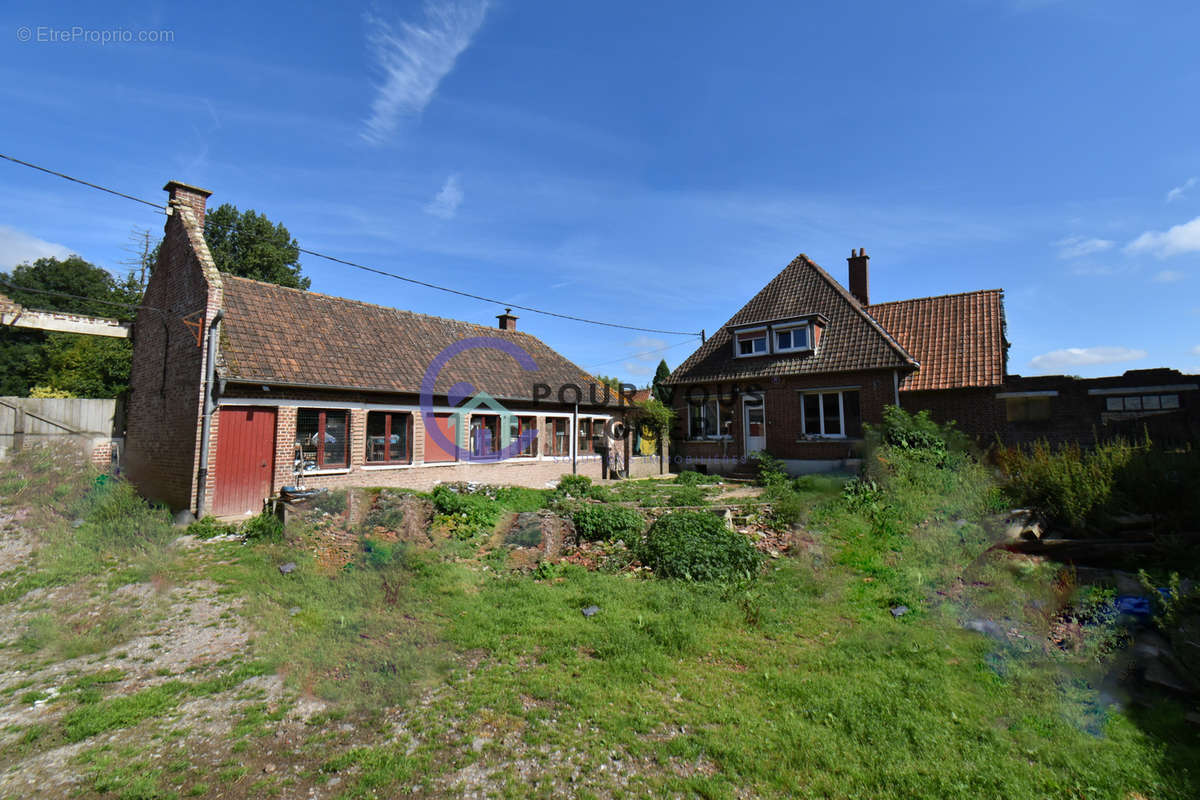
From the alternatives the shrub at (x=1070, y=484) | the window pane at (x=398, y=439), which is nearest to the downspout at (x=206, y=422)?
the window pane at (x=398, y=439)

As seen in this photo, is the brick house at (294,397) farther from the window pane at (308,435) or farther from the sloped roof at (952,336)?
the sloped roof at (952,336)

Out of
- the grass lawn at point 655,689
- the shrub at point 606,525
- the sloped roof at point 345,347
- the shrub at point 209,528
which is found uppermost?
the sloped roof at point 345,347

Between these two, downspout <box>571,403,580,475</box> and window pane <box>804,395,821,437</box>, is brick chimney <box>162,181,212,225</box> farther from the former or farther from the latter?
window pane <box>804,395,821,437</box>

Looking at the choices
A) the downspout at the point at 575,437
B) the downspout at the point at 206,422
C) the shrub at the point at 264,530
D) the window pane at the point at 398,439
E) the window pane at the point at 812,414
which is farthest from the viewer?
the downspout at the point at 575,437

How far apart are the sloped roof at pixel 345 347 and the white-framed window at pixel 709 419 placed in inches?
180

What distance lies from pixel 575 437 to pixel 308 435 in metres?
10.1

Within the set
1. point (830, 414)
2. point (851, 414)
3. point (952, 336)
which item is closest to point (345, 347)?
point (830, 414)

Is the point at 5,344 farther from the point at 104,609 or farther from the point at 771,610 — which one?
the point at 771,610

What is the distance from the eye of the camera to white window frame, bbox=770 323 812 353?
1992 cm

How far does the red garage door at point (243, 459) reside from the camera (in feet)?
41.5

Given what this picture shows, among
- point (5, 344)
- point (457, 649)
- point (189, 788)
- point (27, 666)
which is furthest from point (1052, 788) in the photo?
point (5, 344)

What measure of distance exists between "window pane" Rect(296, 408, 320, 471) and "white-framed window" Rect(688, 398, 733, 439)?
14194 mm

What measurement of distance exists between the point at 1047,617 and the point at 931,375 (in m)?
13.0

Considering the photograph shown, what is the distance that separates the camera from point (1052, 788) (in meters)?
3.93
